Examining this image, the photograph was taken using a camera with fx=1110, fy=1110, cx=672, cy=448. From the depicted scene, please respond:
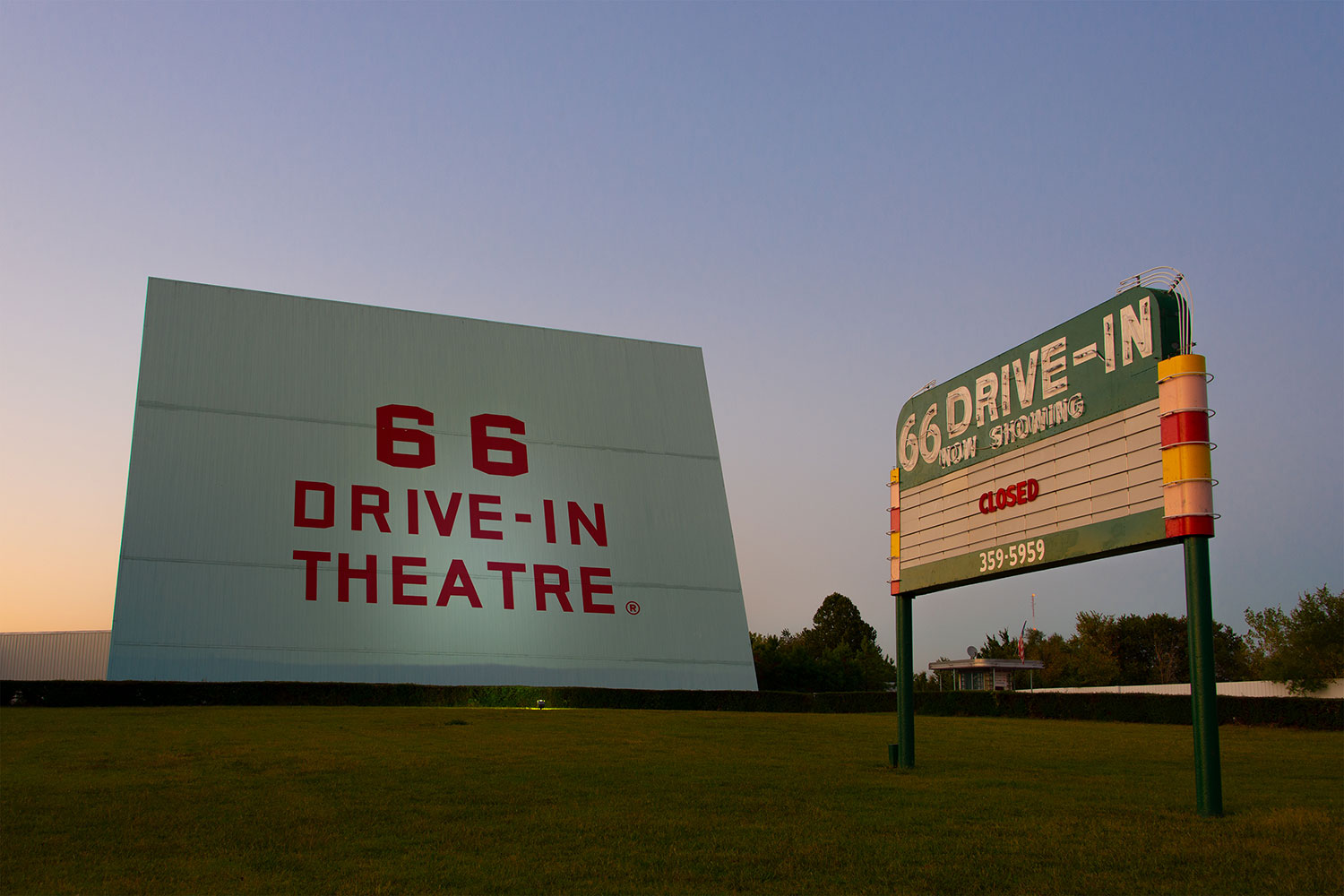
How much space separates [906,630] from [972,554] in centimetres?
175

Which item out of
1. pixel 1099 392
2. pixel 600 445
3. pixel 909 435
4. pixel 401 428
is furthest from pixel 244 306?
pixel 1099 392

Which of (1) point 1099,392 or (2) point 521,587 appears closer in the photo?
(1) point 1099,392

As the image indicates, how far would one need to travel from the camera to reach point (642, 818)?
35.1 feet

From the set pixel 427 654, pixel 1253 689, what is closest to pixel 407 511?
pixel 427 654

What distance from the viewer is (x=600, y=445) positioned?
4278cm

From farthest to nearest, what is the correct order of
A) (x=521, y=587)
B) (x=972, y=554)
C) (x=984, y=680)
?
(x=984, y=680) < (x=521, y=587) < (x=972, y=554)

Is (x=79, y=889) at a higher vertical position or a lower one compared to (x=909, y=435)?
lower

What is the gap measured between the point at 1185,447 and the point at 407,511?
30.9 metres

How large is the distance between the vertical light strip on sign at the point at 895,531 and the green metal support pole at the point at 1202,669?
5497mm

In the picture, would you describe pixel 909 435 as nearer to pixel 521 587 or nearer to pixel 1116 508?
pixel 1116 508

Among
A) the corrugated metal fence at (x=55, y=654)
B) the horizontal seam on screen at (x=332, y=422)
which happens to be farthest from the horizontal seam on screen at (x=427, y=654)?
the corrugated metal fence at (x=55, y=654)

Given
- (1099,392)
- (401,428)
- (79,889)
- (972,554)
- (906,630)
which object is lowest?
(79,889)

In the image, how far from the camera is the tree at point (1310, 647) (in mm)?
49594

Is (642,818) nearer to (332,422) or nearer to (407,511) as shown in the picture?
(407,511)
